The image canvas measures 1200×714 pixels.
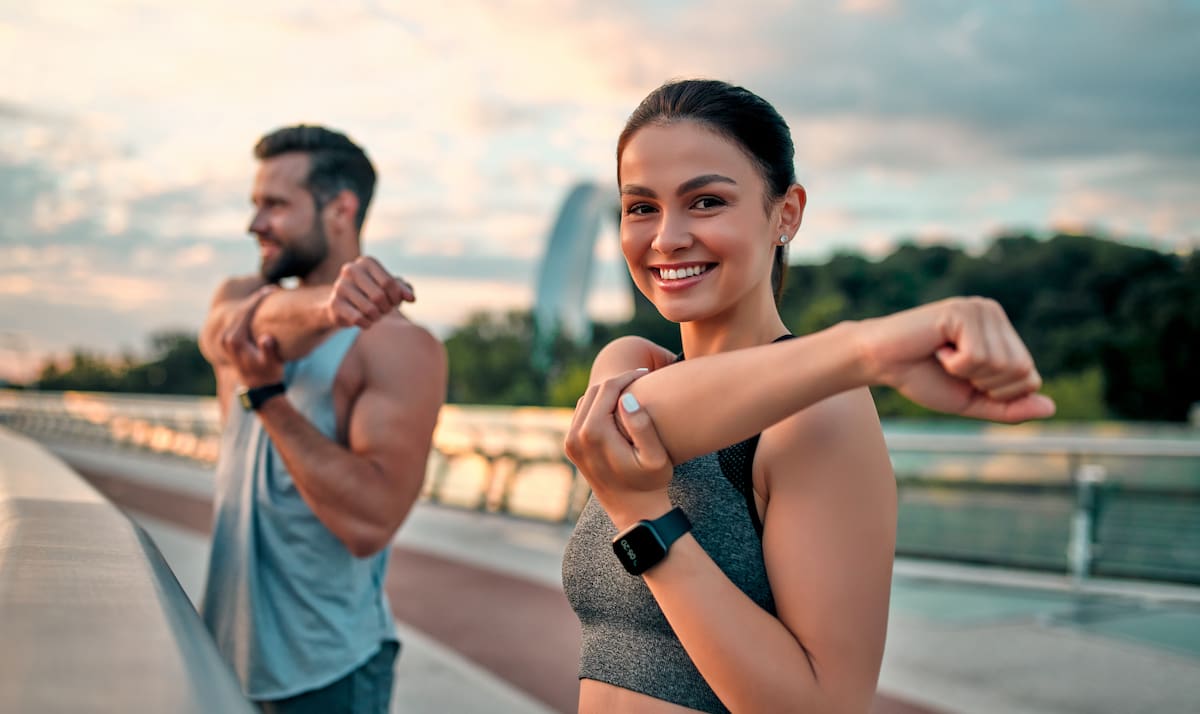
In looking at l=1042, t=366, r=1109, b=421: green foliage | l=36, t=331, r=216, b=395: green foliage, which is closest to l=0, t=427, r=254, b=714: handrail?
l=1042, t=366, r=1109, b=421: green foliage

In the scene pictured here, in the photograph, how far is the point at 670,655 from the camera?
144 centimetres

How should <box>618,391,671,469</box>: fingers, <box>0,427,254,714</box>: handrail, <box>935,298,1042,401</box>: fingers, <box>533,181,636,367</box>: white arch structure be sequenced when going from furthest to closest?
<box>533,181,636,367</box>: white arch structure < <box>618,391,671,469</box>: fingers < <box>935,298,1042,401</box>: fingers < <box>0,427,254,714</box>: handrail

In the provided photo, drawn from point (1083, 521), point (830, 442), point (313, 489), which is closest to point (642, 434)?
point (830, 442)

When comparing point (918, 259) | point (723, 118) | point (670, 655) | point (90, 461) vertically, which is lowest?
point (90, 461)

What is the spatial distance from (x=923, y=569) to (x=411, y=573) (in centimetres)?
396

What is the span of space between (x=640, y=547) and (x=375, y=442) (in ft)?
4.31

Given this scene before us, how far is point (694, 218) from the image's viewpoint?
1451 millimetres

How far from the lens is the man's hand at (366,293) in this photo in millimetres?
2014

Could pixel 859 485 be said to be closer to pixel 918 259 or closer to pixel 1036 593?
pixel 1036 593

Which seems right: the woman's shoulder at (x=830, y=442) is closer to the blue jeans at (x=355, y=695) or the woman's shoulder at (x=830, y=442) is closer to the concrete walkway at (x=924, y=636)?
the blue jeans at (x=355, y=695)

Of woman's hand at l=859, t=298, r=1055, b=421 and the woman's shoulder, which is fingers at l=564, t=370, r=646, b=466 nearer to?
the woman's shoulder

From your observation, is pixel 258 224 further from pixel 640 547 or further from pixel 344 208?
pixel 640 547

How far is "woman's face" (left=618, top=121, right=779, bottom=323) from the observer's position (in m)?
1.45

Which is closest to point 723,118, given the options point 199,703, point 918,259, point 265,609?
point 199,703
